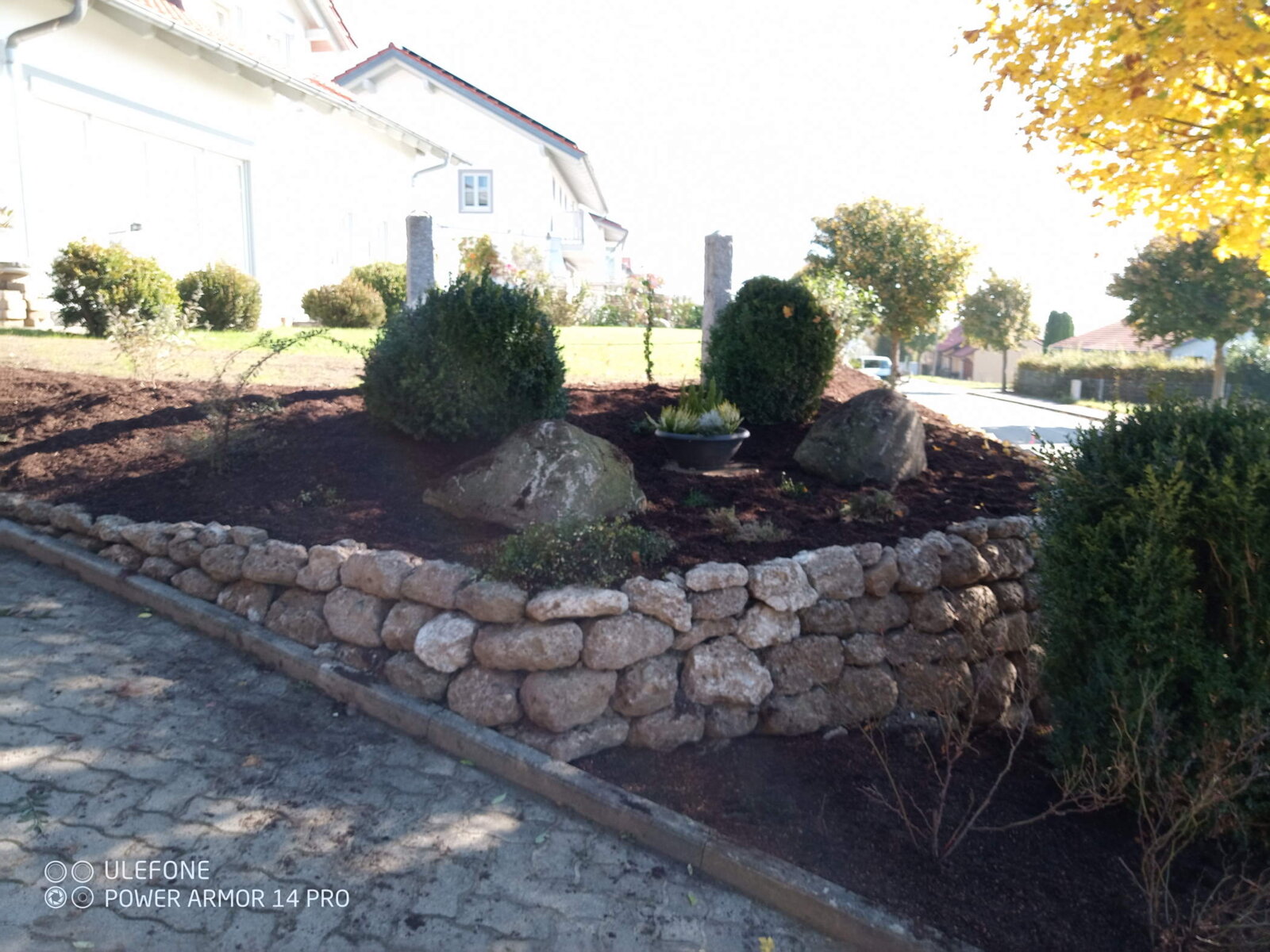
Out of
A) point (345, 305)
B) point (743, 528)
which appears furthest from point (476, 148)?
point (743, 528)

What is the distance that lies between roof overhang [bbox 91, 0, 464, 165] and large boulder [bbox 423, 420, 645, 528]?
40.7ft

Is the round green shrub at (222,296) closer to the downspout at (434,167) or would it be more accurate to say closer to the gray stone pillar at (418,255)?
the gray stone pillar at (418,255)

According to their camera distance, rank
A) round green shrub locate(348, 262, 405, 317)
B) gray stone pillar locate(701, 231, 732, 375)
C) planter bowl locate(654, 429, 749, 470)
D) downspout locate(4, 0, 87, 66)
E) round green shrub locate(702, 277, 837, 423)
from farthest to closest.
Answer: round green shrub locate(348, 262, 405, 317)
downspout locate(4, 0, 87, 66)
gray stone pillar locate(701, 231, 732, 375)
round green shrub locate(702, 277, 837, 423)
planter bowl locate(654, 429, 749, 470)

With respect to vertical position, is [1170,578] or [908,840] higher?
[1170,578]

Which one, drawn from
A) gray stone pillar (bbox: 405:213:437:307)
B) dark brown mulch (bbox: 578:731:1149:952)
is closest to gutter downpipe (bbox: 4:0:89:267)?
gray stone pillar (bbox: 405:213:437:307)

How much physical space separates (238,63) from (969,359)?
222ft

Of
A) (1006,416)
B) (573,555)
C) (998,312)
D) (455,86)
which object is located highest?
(455,86)

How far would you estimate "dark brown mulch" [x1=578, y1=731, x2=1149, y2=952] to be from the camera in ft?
10.4

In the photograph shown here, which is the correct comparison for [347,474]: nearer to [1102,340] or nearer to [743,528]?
[743,528]

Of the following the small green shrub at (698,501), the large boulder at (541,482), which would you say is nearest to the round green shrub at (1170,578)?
the small green shrub at (698,501)

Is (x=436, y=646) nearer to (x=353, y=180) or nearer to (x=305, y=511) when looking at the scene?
(x=305, y=511)

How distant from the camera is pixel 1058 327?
59375mm

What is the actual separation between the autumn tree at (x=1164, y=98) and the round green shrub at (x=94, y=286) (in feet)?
35.1

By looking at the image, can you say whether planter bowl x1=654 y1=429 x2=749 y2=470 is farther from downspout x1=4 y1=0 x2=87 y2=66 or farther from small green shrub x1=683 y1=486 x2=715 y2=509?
downspout x1=4 y1=0 x2=87 y2=66
